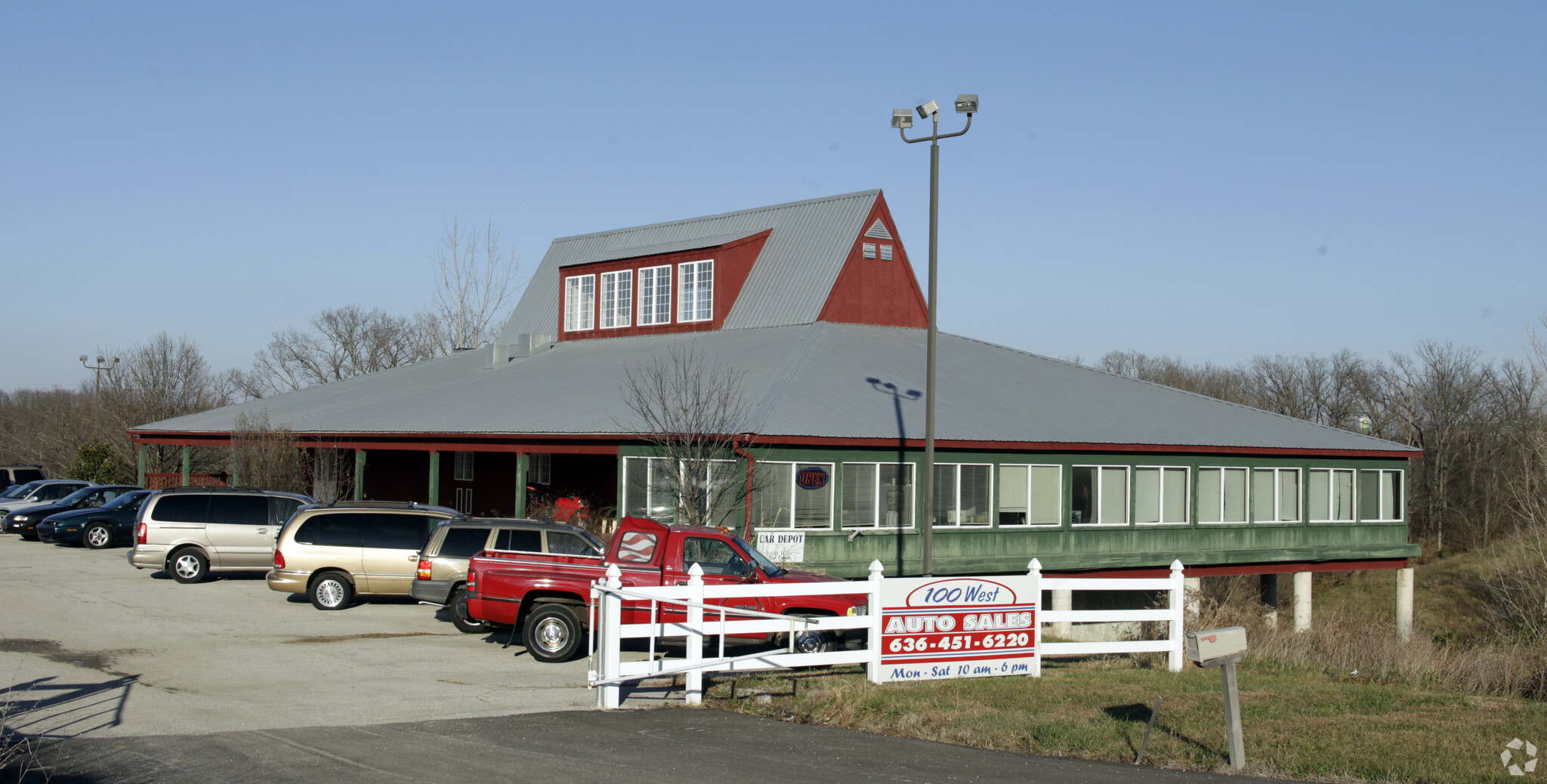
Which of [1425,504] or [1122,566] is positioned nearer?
[1122,566]

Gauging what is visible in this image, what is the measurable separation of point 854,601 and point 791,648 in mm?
3283

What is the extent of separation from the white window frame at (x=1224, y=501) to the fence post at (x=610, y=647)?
775 inches

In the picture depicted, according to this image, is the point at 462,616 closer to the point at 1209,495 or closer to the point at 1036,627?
the point at 1036,627

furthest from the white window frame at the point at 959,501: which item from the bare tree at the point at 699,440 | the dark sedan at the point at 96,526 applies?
the dark sedan at the point at 96,526

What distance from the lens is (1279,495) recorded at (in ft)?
98.2

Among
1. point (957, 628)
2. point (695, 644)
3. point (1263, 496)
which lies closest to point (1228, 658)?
point (957, 628)

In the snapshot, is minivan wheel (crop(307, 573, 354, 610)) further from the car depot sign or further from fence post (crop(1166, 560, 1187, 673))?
fence post (crop(1166, 560, 1187, 673))

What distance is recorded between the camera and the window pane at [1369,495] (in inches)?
1228

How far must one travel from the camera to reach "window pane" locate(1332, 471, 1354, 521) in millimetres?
30750

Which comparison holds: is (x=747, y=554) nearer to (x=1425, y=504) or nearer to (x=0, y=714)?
(x=0, y=714)

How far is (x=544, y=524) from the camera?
58.4 feet

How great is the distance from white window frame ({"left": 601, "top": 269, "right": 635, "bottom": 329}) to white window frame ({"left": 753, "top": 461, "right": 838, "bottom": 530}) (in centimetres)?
1444

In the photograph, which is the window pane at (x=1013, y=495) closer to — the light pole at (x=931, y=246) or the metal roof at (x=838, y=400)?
the metal roof at (x=838, y=400)

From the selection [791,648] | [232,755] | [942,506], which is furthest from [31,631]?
[942,506]
